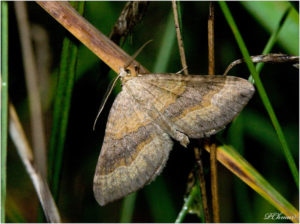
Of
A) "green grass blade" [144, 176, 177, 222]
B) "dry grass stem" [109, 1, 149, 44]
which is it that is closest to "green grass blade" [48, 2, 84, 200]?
"dry grass stem" [109, 1, 149, 44]

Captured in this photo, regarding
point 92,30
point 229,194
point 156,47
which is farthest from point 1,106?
point 229,194

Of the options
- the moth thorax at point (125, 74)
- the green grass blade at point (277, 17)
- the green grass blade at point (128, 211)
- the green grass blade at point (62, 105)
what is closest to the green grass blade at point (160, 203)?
the green grass blade at point (128, 211)

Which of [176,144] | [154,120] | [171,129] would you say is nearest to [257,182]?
[171,129]

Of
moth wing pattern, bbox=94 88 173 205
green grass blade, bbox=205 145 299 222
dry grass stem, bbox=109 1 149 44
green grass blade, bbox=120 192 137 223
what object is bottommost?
green grass blade, bbox=120 192 137 223

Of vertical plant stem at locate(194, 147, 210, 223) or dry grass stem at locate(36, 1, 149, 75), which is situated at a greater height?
dry grass stem at locate(36, 1, 149, 75)

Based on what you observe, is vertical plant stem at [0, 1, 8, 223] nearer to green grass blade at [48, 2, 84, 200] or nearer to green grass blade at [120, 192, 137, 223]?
green grass blade at [48, 2, 84, 200]

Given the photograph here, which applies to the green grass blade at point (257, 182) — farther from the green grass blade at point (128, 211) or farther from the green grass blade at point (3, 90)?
the green grass blade at point (3, 90)

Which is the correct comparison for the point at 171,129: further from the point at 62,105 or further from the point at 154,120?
the point at 62,105
